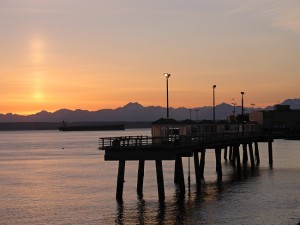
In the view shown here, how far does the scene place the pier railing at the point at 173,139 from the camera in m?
57.0

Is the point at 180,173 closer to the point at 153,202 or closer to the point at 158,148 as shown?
the point at 153,202

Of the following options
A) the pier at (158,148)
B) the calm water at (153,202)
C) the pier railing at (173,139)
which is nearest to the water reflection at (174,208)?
the calm water at (153,202)

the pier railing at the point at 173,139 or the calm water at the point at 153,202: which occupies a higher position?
the pier railing at the point at 173,139

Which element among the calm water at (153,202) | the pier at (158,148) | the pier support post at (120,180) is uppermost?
the pier at (158,148)

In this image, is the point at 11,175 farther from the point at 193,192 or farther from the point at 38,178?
the point at 193,192

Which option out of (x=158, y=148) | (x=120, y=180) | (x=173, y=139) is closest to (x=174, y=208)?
(x=158, y=148)

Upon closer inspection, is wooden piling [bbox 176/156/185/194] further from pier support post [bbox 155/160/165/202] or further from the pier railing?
pier support post [bbox 155/160/165/202]

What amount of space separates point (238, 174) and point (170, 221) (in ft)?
134

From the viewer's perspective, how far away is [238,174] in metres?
88.4

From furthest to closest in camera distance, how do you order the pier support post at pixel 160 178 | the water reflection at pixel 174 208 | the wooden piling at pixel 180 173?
1. the wooden piling at pixel 180 173
2. the pier support post at pixel 160 178
3. the water reflection at pixel 174 208

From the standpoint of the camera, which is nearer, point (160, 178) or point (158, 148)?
point (158, 148)

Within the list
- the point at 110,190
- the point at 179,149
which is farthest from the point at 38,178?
the point at 179,149

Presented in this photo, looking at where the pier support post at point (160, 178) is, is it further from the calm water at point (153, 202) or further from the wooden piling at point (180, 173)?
the wooden piling at point (180, 173)

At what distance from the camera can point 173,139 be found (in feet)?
195
